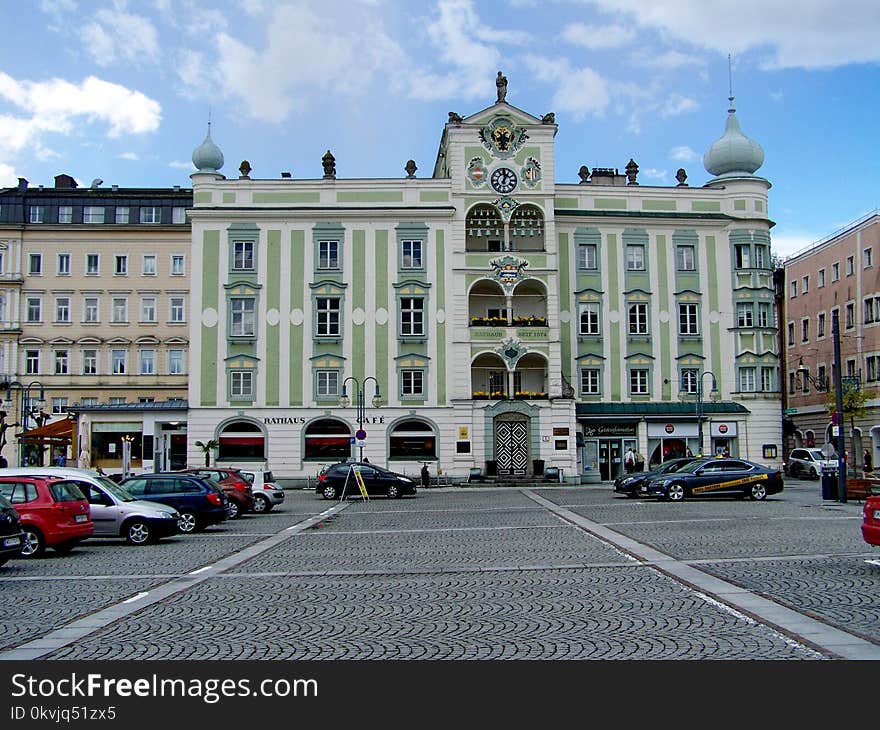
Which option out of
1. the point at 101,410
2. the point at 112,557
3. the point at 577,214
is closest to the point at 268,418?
the point at 101,410

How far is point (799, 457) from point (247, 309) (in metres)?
34.4

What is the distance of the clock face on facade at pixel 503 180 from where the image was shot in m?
58.5

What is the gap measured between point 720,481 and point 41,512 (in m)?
25.6

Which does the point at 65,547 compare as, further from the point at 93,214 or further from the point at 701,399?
the point at 93,214

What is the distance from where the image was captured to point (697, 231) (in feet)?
200

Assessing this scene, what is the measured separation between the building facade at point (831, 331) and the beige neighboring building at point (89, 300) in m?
43.8

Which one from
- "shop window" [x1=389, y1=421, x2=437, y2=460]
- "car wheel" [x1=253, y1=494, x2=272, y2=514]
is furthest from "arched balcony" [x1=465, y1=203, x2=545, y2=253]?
"car wheel" [x1=253, y1=494, x2=272, y2=514]

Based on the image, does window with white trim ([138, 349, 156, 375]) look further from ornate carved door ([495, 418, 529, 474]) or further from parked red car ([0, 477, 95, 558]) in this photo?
parked red car ([0, 477, 95, 558])

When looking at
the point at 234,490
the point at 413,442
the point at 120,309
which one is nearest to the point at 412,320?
the point at 413,442

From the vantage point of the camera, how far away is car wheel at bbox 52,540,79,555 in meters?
19.7

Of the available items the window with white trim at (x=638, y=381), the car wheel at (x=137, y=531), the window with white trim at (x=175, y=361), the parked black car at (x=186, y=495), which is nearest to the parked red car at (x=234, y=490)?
the parked black car at (x=186, y=495)

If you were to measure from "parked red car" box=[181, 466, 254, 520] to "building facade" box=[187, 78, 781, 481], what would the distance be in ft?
72.8

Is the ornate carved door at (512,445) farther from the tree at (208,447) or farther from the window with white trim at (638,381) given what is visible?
the tree at (208,447)

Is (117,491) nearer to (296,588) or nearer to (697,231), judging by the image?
(296,588)
